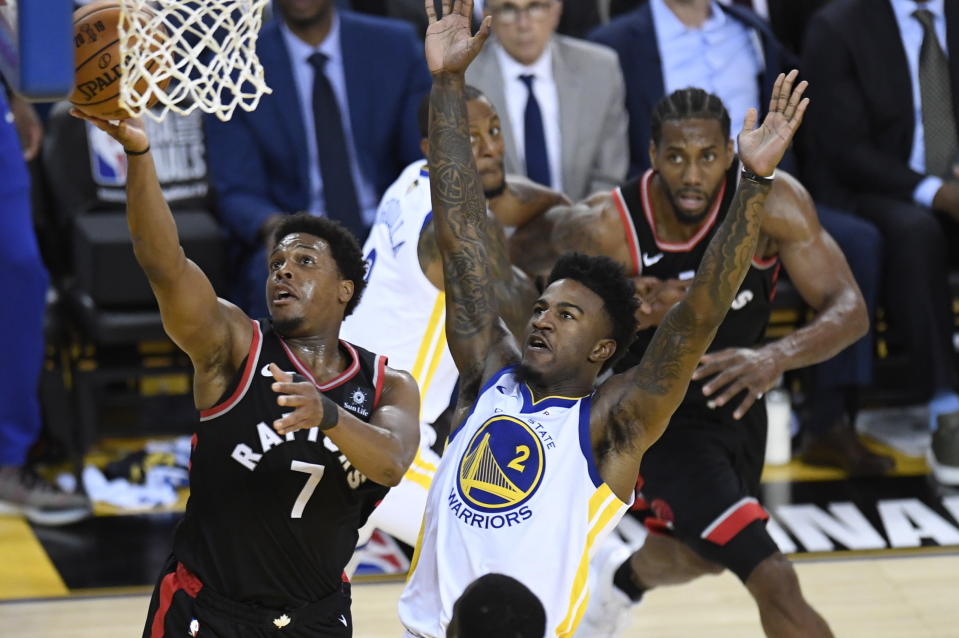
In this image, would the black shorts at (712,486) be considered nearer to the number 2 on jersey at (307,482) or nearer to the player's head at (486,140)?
the player's head at (486,140)

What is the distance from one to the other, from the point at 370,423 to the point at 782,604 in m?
1.49

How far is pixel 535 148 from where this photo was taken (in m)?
6.77

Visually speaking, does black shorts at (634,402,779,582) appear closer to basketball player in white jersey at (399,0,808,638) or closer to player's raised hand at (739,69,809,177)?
basketball player in white jersey at (399,0,808,638)

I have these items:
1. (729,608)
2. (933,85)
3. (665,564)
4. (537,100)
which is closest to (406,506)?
(665,564)

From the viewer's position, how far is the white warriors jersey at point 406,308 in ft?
16.0

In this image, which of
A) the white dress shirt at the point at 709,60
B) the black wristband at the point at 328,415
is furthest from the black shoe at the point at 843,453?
the black wristband at the point at 328,415

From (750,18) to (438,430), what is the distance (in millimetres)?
2956

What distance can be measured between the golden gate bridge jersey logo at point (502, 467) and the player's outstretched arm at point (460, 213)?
0.92 ft

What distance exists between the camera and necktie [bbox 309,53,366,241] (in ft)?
21.7

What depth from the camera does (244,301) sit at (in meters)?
6.67

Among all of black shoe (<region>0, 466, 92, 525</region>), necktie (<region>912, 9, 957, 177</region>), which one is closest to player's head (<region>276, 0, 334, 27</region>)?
black shoe (<region>0, 466, 92, 525</region>)

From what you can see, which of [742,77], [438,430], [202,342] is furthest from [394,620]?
[742,77]

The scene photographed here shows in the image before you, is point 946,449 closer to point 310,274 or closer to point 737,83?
point 737,83

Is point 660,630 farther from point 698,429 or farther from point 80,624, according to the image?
point 80,624
